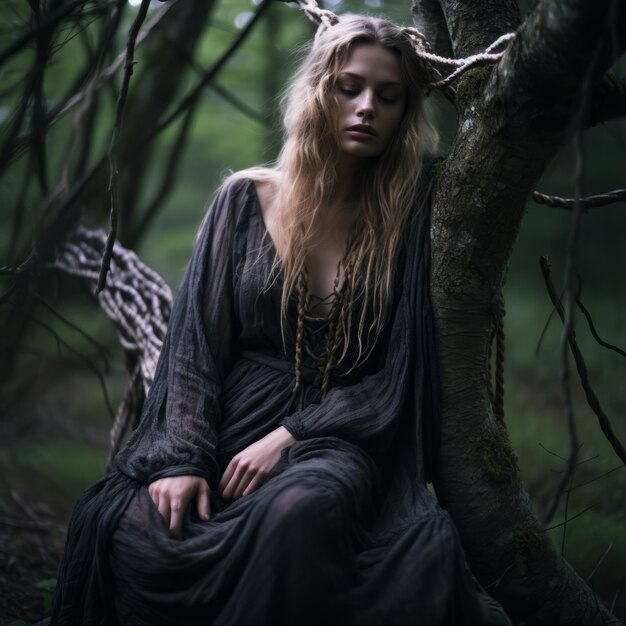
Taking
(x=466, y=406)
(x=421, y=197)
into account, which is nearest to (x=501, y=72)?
(x=421, y=197)

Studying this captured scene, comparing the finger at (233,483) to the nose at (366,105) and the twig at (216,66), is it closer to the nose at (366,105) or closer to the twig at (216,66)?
the nose at (366,105)

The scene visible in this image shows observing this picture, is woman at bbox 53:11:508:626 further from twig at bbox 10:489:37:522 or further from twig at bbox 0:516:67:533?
twig at bbox 10:489:37:522

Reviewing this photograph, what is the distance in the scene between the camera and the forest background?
3.95 metres

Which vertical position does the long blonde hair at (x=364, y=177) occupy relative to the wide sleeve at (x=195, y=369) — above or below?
above

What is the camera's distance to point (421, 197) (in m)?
2.32

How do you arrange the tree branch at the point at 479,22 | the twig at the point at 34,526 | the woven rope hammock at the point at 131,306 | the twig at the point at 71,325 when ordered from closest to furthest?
the tree branch at the point at 479,22
the twig at the point at 71,325
the woven rope hammock at the point at 131,306
the twig at the point at 34,526

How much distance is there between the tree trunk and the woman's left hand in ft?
1.60

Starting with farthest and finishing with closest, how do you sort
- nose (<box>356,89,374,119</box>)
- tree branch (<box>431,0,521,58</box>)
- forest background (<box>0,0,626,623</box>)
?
forest background (<box>0,0,626,623</box>), tree branch (<box>431,0,521,58</box>), nose (<box>356,89,374,119</box>)

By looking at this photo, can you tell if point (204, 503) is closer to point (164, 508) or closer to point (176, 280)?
point (164, 508)

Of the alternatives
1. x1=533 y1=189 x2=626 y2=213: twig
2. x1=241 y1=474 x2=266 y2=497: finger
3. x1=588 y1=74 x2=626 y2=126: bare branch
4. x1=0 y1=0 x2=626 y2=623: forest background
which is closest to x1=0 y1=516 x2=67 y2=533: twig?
x1=0 y1=0 x2=626 y2=623: forest background

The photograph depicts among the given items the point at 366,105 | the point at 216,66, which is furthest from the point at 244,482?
the point at 216,66

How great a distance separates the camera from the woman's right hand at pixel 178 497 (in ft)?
6.61

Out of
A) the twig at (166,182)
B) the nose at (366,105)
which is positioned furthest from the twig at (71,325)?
the nose at (366,105)

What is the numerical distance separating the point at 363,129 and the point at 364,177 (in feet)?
0.67
